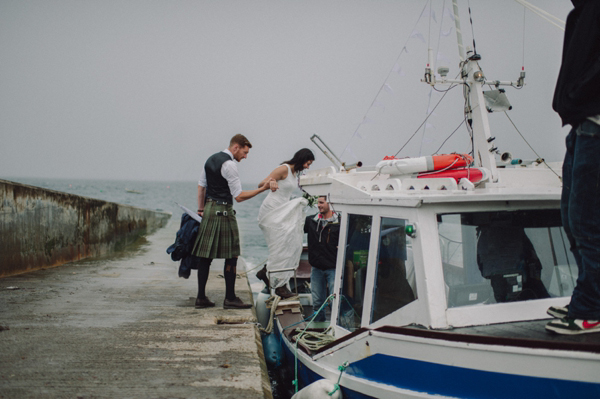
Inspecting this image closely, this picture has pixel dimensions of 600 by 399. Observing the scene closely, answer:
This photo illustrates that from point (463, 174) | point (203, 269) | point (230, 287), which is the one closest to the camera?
point (463, 174)

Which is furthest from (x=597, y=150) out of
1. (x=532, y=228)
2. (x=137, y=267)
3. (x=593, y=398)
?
(x=137, y=267)

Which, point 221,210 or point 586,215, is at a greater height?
point 586,215

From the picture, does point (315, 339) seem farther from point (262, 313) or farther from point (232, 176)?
point (262, 313)

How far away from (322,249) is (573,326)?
3.30 meters

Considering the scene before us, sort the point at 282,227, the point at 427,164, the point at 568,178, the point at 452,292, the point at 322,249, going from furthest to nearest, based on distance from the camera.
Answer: the point at 282,227 → the point at 322,249 → the point at 427,164 → the point at 452,292 → the point at 568,178

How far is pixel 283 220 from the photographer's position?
19.8 ft

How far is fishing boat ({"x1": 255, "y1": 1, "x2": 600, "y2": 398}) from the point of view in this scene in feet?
7.88

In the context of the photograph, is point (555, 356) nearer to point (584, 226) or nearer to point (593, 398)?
point (593, 398)

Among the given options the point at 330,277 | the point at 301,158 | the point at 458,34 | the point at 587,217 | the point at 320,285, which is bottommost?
the point at 320,285

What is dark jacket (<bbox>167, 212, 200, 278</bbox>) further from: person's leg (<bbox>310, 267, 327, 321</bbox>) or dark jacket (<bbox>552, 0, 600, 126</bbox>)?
dark jacket (<bbox>552, 0, 600, 126</bbox>)

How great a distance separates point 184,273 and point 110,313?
924mm

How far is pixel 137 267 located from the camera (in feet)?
29.8

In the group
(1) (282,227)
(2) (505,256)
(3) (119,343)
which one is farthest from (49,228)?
(2) (505,256)

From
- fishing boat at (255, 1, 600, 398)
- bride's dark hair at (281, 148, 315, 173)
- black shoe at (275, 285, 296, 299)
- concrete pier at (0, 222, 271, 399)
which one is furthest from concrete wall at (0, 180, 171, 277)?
fishing boat at (255, 1, 600, 398)
